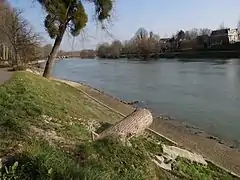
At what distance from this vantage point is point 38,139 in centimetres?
620

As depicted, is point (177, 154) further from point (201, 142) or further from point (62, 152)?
point (201, 142)

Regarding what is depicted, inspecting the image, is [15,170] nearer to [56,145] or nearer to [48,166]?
[48,166]

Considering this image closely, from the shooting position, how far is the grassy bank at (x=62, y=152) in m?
4.76

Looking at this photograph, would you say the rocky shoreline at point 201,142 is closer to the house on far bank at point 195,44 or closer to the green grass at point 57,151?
the green grass at point 57,151

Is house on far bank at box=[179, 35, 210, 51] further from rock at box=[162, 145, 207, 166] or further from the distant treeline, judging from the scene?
rock at box=[162, 145, 207, 166]

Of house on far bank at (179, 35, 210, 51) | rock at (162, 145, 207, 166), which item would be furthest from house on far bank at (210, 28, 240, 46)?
rock at (162, 145, 207, 166)

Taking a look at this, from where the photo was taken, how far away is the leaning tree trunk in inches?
295

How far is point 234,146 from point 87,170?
32.5 ft

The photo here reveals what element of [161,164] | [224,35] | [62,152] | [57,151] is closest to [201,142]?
[161,164]

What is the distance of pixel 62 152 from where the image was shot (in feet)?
18.9

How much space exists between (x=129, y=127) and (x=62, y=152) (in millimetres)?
2884

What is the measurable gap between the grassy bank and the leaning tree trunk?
9.6 inches

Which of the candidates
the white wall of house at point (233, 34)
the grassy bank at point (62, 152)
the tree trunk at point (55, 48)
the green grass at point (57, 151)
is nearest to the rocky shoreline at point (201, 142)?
the grassy bank at point (62, 152)

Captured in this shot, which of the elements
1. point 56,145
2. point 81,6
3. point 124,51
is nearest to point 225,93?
point 81,6
